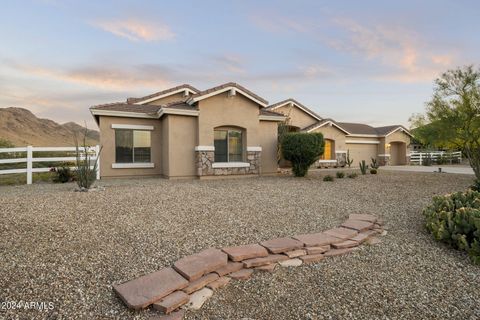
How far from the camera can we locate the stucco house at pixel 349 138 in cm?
2112

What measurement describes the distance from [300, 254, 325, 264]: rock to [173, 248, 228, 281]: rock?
1195 mm

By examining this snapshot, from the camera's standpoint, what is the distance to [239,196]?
801 cm

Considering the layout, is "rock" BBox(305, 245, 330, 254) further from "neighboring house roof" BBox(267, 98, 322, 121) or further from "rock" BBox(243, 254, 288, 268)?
"neighboring house roof" BBox(267, 98, 322, 121)

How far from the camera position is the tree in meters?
10.6

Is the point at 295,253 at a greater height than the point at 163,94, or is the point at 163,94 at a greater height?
the point at 163,94

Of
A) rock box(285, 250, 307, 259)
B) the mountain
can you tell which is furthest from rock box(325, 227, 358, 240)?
the mountain

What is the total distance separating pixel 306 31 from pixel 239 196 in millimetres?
9195

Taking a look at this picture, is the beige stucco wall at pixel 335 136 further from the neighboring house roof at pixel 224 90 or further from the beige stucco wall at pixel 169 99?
the beige stucco wall at pixel 169 99

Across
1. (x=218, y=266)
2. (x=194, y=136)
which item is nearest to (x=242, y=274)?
(x=218, y=266)

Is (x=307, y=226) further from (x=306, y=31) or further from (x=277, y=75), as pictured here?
(x=277, y=75)

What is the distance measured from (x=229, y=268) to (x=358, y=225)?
10.4 feet

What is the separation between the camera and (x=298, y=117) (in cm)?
2155

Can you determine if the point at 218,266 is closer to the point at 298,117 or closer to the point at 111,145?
the point at 111,145

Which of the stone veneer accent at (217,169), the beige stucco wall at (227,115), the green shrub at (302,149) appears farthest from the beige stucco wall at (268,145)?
the green shrub at (302,149)
